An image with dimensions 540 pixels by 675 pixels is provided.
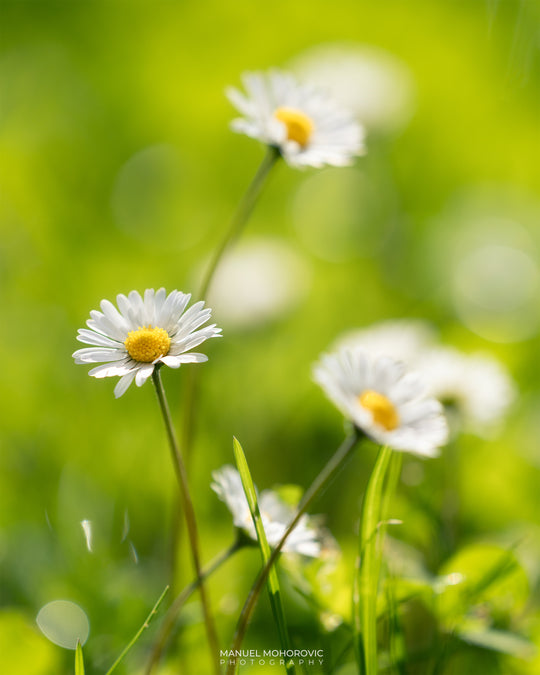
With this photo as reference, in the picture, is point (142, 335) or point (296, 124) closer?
point (142, 335)

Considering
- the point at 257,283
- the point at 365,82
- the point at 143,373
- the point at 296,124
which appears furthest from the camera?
the point at 365,82

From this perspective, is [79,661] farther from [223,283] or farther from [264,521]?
[223,283]

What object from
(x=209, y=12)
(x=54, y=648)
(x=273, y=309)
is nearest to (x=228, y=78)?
(x=209, y=12)

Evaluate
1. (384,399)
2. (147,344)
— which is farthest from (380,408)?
(147,344)

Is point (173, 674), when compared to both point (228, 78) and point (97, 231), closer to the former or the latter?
point (97, 231)

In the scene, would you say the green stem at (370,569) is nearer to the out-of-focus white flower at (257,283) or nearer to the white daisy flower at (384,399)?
the white daisy flower at (384,399)

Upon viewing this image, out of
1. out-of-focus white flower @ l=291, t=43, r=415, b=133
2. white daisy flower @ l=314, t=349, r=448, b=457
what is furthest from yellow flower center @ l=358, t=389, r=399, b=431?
out-of-focus white flower @ l=291, t=43, r=415, b=133

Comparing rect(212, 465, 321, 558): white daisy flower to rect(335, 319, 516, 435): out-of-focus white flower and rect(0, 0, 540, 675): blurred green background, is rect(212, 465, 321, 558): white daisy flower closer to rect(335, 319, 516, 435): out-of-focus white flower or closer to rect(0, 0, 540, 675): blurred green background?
rect(0, 0, 540, 675): blurred green background
